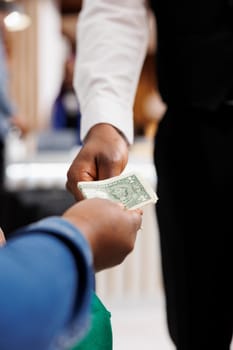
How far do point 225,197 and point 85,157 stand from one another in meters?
0.29

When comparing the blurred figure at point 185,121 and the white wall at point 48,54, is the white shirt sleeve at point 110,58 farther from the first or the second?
the white wall at point 48,54

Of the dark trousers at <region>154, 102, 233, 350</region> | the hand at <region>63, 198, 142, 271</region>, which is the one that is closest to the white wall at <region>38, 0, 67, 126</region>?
the dark trousers at <region>154, 102, 233, 350</region>

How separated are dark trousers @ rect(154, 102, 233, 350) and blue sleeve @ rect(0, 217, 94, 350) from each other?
0.54m

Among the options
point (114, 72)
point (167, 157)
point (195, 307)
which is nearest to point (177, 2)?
point (114, 72)

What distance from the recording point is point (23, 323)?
18.0 inches

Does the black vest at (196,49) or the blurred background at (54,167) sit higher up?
the black vest at (196,49)

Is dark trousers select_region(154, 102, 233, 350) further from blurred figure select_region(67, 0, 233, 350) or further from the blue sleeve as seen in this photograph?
the blue sleeve

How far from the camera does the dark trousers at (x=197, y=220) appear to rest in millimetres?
1015

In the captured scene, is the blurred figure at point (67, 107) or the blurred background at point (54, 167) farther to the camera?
the blurred figure at point (67, 107)

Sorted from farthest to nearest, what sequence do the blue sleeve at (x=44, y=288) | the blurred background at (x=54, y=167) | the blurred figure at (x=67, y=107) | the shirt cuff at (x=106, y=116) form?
1. the blurred figure at (x=67, y=107)
2. the blurred background at (x=54, y=167)
3. the shirt cuff at (x=106, y=116)
4. the blue sleeve at (x=44, y=288)

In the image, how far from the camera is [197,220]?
1046mm

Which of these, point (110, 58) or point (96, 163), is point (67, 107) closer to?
point (110, 58)

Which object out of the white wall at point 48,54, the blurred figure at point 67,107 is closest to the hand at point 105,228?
the blurred figure at point 67,107

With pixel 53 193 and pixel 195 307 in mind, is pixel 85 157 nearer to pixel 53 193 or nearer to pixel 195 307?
pixel 195 307
